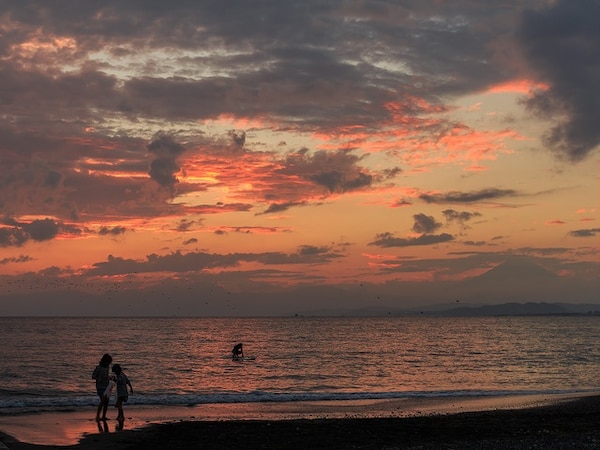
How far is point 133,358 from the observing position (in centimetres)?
7688

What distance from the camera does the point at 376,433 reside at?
24.2 m

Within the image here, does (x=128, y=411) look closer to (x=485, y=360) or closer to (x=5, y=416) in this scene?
(x=5, y=416)

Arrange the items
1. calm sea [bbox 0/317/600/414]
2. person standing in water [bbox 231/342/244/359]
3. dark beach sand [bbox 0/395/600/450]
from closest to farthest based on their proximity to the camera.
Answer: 1. dark beach sand [bbox 0/395/600/450]
2. calm sea [bbox 0/317/600/414]
3. person standing in water [bbox 231/342/244/359]

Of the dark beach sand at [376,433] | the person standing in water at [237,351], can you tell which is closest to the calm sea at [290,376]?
the person standing in water at [237,351]

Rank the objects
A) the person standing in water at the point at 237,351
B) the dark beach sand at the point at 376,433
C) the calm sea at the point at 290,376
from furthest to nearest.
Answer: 1. the person standing in water at the point at 237,351
2. the calm sea at the point at 290,376
3. the dark beach sand at the point at 376,433

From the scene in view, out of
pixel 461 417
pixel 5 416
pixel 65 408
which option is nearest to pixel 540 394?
pixel 461 417

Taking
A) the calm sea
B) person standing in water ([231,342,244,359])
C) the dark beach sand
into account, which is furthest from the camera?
person standing in water ([231,342,244,359])

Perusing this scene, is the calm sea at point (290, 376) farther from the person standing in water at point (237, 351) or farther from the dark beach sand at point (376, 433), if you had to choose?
the dark beach sand at point (376, 433)

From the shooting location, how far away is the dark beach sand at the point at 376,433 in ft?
70.3

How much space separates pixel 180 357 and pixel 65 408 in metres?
43.3

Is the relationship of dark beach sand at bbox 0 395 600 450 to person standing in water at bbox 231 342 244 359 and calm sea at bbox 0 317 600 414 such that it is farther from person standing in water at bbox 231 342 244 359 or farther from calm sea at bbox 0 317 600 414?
person standing in water at bbox 231 342 244 359

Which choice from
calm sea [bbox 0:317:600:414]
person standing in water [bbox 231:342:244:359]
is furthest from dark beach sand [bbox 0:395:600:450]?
person standing in water [bbox 231:342:244:359]

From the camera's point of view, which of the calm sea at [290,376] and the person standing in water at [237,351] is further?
the person standing in water at [237,351]

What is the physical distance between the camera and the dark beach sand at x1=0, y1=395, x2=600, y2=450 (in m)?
21.4
